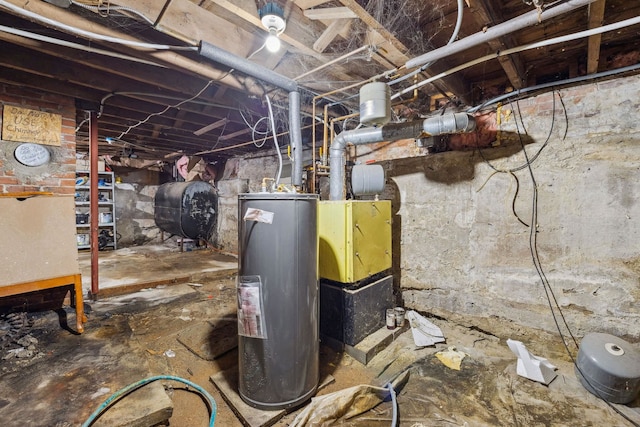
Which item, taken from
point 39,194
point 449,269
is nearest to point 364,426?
point 449,269

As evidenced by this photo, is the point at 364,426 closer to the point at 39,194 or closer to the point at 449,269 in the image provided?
the point at 449,269

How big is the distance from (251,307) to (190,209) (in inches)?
197

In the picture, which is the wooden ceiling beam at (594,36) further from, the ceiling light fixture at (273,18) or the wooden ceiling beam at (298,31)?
the ceiling light fixture at (273,18)

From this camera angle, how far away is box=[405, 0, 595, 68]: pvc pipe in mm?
1377

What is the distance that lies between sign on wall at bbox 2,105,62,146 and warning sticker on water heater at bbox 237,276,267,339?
267 cm

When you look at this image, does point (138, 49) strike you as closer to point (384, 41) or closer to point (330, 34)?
point (330, 34)

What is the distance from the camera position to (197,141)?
524cm

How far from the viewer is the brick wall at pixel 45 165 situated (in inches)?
100

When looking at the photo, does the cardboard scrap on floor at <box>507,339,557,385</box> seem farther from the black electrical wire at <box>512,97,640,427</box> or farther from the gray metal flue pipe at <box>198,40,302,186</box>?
the gray metal flue pipe at <box>198,40,302,186</box>

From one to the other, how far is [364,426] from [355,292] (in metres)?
0.96

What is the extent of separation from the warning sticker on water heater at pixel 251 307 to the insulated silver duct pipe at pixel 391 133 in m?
1.39

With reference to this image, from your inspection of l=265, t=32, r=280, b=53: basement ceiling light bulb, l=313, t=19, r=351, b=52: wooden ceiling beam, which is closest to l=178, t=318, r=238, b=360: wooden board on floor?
l=265, t=32, r=280, b=53: basement ceiling light bulb

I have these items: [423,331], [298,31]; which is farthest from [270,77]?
[423,331]

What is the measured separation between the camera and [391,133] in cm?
275
